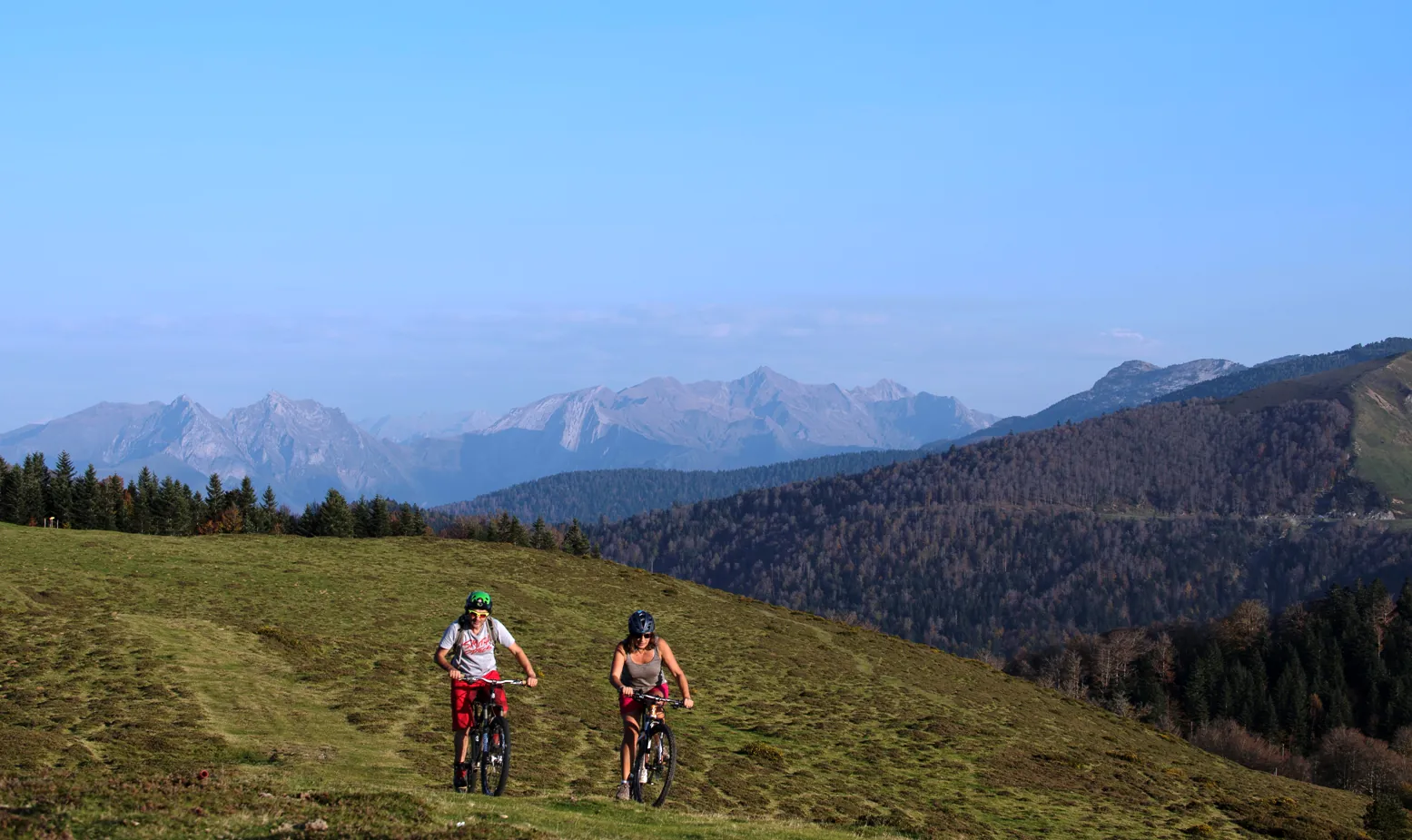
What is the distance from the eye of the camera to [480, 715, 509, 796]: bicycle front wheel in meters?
21.1

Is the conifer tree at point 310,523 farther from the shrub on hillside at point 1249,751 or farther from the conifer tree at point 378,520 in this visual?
the shrub on hillside at point 1249,751

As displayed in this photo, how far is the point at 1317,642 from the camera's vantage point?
175m

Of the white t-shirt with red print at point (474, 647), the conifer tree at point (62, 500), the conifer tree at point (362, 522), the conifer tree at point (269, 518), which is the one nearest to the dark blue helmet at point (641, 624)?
the white t-shirt with red print at point (474, 647)

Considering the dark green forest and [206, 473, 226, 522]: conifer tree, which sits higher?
[206, 473, 226, 522]: conifer tree

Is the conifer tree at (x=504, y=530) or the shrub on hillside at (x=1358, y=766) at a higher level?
the conifer tree at (x=504, y=530)

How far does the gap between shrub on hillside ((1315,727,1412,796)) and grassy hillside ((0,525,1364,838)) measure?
56.9m

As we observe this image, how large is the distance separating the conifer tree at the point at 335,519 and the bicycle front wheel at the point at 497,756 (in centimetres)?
12195

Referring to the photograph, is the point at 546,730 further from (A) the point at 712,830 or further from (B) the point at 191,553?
(B) the point at 191,553

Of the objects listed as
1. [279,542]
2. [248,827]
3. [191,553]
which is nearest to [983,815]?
[248,827]

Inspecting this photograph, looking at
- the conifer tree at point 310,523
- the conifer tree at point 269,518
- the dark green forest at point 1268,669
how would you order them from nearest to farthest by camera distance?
the conifer tree at point 310,523 → the conifer tree at point 269,518 → the dark green forest at point 1268,669

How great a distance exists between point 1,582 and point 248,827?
47033 millimetres

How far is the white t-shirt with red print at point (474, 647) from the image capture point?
2097cm

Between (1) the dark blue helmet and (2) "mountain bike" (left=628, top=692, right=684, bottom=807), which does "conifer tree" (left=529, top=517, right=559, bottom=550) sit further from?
(1) the dark blue helmet

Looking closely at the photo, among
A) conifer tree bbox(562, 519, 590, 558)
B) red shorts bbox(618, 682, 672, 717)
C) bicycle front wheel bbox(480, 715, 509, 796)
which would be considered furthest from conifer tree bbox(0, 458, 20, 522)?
red shorts bbox(618, 682, 672, 717)
